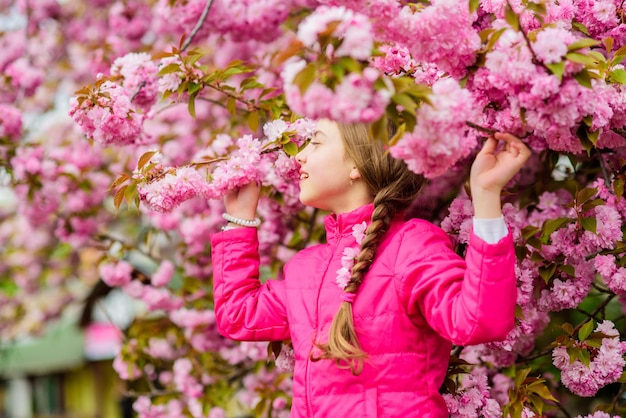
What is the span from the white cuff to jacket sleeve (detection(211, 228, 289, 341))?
781 mm

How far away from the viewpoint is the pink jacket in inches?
67.1

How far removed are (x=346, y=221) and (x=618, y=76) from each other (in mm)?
883

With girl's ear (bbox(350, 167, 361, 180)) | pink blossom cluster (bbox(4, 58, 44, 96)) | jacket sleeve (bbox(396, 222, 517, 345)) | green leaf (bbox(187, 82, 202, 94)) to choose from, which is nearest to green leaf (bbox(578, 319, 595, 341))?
jacket sleeve (bbox(396, 222, 517, 345))

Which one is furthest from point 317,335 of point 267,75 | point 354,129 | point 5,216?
point 5,216

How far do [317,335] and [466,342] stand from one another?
0.46 meters

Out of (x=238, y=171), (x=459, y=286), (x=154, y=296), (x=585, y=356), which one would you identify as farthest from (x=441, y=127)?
(x=154, y=296)

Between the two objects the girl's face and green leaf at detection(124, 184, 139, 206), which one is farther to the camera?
green leaf at detection(124, 184, 139, 206)

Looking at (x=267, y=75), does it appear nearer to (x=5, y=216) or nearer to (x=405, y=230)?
(x=405, y=230)

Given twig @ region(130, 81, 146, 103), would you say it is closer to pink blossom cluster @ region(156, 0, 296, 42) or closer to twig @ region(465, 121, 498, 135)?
pink blossom cluster @ region(156, 0, 296, 42)

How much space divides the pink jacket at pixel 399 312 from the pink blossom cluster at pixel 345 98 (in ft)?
1.52

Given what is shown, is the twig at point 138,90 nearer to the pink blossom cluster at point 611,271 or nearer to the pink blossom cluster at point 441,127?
the pink blossom cluster at point 441,127

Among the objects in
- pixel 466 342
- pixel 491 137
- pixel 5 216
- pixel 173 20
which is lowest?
pixel 5 216

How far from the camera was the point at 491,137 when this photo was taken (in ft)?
5.81

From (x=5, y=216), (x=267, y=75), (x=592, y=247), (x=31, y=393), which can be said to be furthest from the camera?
(x=31, y=393)
